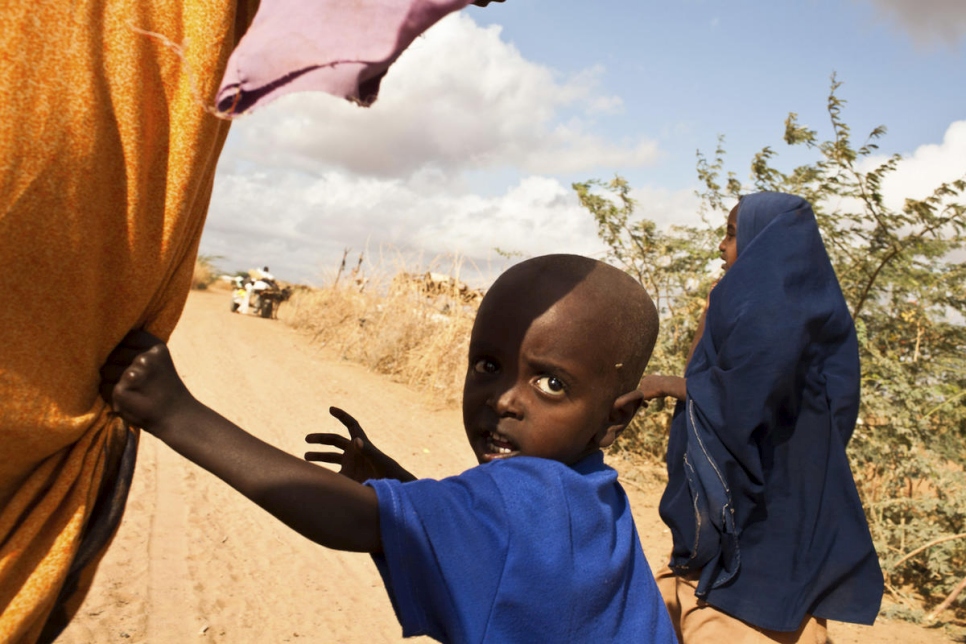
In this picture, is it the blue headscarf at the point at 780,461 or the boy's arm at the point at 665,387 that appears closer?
the blue headscarf at the point at 780,461

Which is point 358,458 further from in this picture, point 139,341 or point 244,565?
point 244,565

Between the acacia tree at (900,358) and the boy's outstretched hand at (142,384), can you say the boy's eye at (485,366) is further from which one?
the acacia tree at (900,358)

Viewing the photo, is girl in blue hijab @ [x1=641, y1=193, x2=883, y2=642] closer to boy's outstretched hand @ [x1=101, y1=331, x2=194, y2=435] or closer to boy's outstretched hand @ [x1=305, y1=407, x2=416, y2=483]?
boy's outstretched hand @ [x1=305, y1=407, x2=416, y2=483]

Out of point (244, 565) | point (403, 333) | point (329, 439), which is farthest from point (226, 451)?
point (403, 333)

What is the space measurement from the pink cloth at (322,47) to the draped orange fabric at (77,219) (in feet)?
0.23

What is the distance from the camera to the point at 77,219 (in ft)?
3.34

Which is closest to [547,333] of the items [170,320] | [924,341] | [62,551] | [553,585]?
[553,585]

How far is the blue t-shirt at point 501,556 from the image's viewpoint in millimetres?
1238

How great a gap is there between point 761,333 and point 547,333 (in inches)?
51.6

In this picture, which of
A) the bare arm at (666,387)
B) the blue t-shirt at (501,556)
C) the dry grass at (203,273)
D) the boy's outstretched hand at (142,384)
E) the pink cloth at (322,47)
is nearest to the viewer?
the pink cloth at (322,47)

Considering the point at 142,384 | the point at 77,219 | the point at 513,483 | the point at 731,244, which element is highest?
the point at 731,244

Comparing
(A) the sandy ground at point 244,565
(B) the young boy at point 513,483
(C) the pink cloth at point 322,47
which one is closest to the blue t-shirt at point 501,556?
(B) the young boy at point 513,483

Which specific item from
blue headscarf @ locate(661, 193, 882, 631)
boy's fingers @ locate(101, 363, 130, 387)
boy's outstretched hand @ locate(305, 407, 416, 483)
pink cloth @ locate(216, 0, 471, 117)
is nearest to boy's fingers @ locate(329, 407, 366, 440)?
boy's outstretched hand @ locate(305, 407, 416, 483)

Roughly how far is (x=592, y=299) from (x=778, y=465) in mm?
1475
